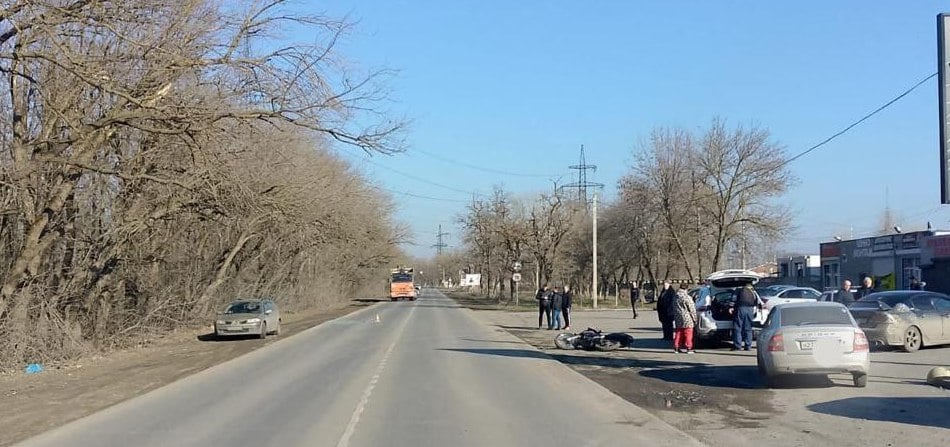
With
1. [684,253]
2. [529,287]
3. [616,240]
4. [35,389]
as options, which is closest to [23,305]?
[35,389]

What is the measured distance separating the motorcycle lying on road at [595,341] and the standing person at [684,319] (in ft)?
7.44

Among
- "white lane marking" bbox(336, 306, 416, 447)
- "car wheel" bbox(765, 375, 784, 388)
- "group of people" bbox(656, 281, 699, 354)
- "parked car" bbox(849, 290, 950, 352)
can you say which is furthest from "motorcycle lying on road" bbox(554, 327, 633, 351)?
"car wheel" bbox(765, 375, 784, 388)

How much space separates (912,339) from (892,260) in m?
36.1

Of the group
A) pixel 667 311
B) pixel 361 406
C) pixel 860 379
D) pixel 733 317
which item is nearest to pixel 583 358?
pixel 733 317

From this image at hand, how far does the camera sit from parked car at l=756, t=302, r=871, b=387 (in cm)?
1411

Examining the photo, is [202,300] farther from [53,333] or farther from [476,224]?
[476,224]

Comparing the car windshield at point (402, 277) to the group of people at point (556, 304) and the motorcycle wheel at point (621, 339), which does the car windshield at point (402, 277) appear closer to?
the group of people at point (556, 304)

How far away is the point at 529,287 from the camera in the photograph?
11869 centimetres

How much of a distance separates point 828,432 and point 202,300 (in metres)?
32.4

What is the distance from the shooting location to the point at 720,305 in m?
23.1

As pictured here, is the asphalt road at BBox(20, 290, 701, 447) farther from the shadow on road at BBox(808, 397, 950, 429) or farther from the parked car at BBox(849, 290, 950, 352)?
the parked car at BBox(849, 290, 950, 352)

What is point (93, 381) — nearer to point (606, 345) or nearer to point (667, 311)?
point (606, 345)

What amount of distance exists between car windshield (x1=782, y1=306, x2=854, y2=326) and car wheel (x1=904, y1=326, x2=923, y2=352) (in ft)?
20.5

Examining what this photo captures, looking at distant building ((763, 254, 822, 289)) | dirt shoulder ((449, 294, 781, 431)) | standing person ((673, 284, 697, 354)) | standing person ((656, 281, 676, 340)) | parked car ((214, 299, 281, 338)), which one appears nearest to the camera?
dirt shoulder ((449, 294, 781, 431))
